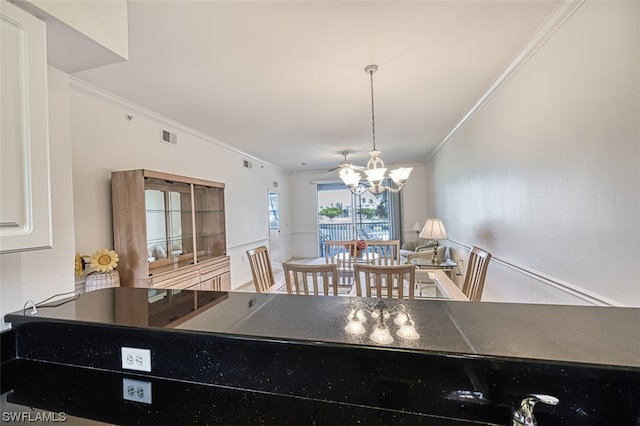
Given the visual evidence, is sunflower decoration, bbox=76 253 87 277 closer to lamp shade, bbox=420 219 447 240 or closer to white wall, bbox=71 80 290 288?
white wall, bbox=71 80 290 288

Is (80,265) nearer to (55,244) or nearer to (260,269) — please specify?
(55,244)

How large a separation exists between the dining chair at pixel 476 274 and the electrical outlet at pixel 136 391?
2.02 metres

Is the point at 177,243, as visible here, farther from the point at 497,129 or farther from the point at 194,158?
the point at 497,129

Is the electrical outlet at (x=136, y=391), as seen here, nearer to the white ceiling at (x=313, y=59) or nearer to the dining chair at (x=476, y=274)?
the white ceiling at (x=313, y=59)

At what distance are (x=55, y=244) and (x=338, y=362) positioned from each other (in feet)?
4.97

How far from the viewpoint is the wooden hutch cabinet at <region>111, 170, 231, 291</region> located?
9.01 ft

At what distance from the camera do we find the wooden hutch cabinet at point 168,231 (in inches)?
108

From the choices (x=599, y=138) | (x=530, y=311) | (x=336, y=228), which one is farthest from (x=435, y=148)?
(x=530, y=311)

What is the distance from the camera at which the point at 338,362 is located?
2.63 feet

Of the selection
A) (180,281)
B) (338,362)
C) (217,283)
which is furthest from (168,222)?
(338,362)

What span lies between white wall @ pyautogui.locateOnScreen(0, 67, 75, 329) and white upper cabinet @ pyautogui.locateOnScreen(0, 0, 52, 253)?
0.39 meters

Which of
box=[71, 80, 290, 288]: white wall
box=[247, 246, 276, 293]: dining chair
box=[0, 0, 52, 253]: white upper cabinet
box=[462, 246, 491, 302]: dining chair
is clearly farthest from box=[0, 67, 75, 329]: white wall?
box=[462, 246, 491, 302]: dining chair

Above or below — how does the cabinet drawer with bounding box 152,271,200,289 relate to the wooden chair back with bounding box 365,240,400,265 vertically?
below

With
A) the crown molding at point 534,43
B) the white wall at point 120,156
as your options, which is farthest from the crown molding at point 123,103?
the crown molding at point 534,43
